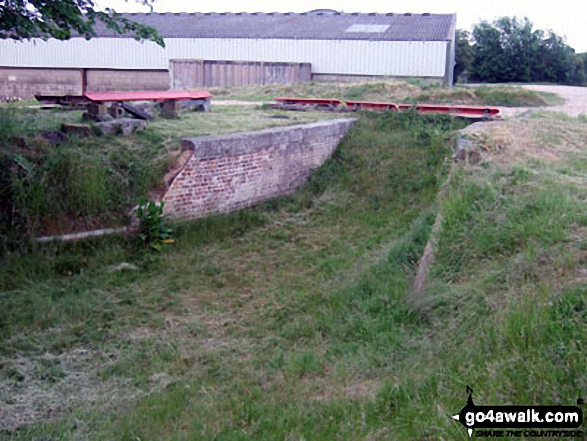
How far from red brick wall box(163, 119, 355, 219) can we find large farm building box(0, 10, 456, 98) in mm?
15680

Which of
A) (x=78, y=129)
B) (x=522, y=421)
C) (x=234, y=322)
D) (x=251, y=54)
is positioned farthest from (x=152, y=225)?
(x=251, y=54)

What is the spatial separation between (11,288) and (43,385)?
2.28 meters

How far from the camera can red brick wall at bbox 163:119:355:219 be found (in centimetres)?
941

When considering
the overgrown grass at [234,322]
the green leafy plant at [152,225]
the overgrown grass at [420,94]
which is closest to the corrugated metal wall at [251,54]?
the overgrown grass at [420,94]

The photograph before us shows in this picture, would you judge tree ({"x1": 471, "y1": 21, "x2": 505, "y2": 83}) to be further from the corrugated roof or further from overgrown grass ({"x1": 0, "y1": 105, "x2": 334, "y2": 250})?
overgrown grass ({"x1": 0, "y1": 105, "x2": 334, "y2": 250})

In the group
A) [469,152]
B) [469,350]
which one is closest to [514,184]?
[469,152]

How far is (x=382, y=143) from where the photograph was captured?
12289mm

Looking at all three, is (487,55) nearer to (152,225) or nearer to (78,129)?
(78,129)

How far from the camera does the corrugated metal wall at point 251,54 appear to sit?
26781 mm

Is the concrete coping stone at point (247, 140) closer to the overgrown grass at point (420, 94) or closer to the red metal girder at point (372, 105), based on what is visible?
the red metal girder at point (372, 105)

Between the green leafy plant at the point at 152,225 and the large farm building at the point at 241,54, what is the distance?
19220mm

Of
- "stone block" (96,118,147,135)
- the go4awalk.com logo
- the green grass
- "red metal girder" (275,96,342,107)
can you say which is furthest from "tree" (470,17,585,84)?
the go4awalk.com logo

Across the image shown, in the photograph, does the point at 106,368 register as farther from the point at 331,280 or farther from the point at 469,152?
the point at 469,152

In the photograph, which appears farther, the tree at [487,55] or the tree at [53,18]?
the tree at [487,55]
